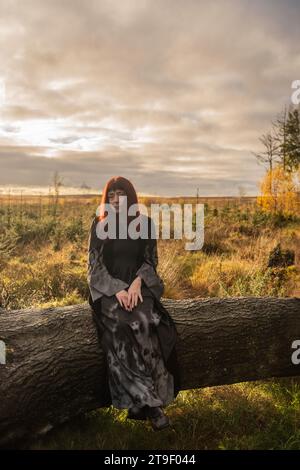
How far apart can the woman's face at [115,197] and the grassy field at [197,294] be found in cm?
193

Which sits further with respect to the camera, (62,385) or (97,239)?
(97,239)

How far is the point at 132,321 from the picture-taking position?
3695 mm

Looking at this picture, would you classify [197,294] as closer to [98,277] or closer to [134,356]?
[98,277]

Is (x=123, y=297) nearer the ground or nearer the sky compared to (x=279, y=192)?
nearer the ground

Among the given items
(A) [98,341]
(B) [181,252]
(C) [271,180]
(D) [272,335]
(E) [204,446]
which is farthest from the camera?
(C) [271,180]

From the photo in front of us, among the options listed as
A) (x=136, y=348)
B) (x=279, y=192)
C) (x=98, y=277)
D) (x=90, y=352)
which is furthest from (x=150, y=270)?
(x=279, y=192)

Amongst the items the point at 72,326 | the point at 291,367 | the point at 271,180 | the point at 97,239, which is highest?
the point at 271,180

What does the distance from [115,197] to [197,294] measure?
16.0 feet

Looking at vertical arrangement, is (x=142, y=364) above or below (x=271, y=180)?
below

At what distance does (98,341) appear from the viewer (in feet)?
12.4
